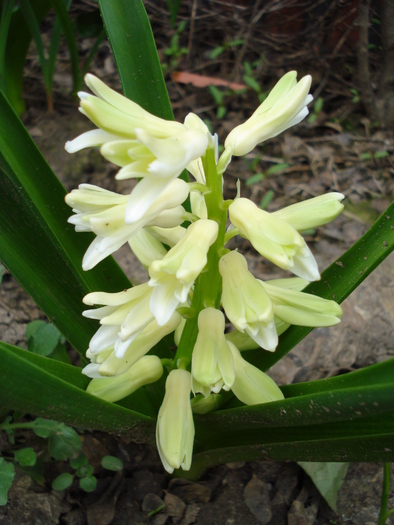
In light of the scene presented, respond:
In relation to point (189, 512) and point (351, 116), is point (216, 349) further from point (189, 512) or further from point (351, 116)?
point (351, 116)

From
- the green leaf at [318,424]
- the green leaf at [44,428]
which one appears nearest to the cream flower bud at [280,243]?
the green leaf at [318,424]

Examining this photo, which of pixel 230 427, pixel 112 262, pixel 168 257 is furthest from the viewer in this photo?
pixel 112 262

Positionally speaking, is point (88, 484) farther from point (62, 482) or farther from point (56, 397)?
point (56, 397)

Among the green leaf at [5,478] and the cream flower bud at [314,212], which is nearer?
the cream flower bud at [314,212]

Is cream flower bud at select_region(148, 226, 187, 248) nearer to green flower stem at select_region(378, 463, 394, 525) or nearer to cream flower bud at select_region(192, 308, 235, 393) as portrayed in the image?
cream flower bud at select_region(192, 308, 235, 393)

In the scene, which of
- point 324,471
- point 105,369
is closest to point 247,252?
point 324,471

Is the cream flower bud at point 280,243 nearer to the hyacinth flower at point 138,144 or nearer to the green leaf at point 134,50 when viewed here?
the hyacinth flower at point 138,144
